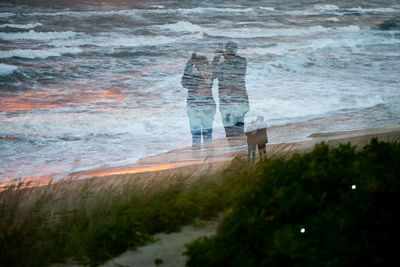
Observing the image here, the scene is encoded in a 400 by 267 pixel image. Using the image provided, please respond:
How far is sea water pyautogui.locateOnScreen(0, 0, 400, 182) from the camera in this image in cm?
604

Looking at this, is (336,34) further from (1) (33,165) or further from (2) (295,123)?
(1) (33,165)

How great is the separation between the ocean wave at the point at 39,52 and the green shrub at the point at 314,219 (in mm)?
9639

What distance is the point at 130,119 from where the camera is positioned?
680cm

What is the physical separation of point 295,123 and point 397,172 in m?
4.57

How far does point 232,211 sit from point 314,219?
43 cm

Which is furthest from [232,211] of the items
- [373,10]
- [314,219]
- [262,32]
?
[373,10]

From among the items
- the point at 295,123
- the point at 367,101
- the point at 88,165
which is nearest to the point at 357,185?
the point at 88,165

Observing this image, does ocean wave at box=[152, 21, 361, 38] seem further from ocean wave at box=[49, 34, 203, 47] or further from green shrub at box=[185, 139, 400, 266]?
green shrub at box=[185, 139, 400, 266]

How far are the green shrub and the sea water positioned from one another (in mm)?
3056

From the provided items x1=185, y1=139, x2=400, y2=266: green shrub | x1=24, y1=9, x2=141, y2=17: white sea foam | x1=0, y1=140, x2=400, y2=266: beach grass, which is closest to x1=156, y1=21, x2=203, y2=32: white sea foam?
x1=24, y1=9, x2=141, y2=17: white sea foam

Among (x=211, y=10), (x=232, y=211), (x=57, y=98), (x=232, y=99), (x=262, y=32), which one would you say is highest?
(x=211, y=10)

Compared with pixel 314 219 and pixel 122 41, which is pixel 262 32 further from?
pixel 314 219

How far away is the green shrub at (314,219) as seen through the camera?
1.72 metres

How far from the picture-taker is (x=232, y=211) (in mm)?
2145
